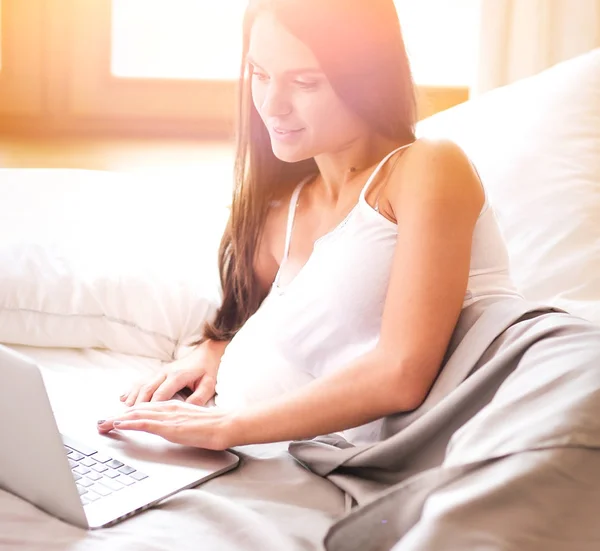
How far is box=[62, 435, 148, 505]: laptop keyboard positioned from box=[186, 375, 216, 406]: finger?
0.27 m

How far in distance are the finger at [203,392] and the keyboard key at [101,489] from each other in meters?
0.34

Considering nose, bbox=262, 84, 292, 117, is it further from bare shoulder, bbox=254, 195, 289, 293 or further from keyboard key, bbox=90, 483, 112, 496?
keyboard key, bbox=90, 483, 112, 496

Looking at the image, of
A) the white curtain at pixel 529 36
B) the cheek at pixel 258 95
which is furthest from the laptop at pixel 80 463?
the white curtain at pixel 529 36

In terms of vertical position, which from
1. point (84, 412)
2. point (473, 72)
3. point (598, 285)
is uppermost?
point (473, 72)

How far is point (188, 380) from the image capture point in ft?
4.03

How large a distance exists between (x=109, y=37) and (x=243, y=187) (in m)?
1.32

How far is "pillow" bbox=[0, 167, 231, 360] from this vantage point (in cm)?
Result: 136

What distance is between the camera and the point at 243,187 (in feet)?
4.47

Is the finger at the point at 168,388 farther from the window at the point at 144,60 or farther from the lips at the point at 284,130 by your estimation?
the window at the point at 144,60

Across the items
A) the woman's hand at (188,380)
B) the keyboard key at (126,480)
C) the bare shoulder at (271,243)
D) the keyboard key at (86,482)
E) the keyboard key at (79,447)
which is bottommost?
the woman's hand at (188,380)

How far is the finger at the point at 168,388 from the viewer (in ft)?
3.82

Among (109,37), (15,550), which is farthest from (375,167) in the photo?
(109,37)

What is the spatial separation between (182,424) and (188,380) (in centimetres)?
26

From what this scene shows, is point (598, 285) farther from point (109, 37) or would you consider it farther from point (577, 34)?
point (109, 37)
